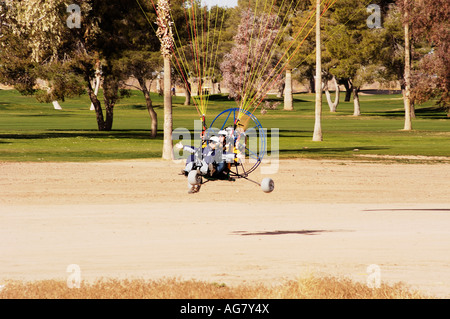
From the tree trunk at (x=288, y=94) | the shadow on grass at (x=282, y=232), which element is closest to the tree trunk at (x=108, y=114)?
the shadow on grass at (x=282, y=232)

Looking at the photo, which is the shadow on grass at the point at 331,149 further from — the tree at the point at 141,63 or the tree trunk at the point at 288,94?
the tree trunk at the point at 288,94

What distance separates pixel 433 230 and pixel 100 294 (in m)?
11.3

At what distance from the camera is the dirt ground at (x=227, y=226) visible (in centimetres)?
1586

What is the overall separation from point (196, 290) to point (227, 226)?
8.61 m

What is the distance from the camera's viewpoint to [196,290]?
1345 cm

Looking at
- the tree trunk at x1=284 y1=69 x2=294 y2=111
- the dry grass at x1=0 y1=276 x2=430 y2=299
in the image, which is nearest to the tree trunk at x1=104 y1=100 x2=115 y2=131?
the dry grass at x1=0 y1=276 x2=430 y2=299

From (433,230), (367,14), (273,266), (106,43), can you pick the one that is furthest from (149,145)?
(367,14)

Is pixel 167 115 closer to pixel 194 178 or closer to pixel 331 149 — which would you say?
pixel 331 149

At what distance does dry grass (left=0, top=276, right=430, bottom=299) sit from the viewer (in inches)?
511

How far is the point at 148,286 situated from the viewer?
45.1 ft

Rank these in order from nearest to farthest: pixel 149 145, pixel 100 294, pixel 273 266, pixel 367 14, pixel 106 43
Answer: pixel 100 294 < pixel 273 266 < pixel 149 145 < pixel 106 43 < pixel 367 14

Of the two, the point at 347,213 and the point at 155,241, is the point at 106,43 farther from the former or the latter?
the point at 155,241

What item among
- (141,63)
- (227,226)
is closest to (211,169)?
(227,226)

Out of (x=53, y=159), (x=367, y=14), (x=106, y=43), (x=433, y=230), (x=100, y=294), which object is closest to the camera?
(x=100, y=294)
